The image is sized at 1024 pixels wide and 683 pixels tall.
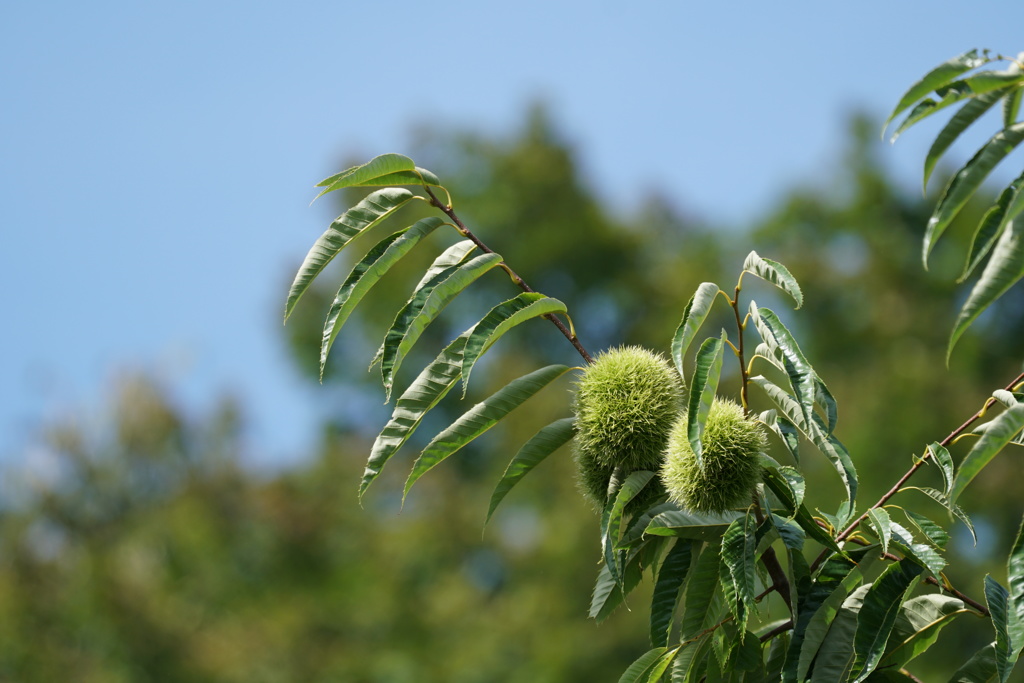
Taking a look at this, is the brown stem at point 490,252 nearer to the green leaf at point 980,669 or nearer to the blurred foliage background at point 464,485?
the green leaf at point 980,669

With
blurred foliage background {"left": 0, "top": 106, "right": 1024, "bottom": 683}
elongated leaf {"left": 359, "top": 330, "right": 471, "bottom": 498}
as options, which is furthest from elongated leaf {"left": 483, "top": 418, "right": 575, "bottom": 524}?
blurred foliage background {"left": 0, "top": 106, "right": 1024, "bottom": 683}

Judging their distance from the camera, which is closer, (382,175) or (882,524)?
(882,524)

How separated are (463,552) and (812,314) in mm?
9408

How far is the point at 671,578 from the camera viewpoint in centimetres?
206

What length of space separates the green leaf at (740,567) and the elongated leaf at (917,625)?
325mm

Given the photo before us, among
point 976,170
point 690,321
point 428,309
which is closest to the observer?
point 976,170

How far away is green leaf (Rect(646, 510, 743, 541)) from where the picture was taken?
189cm

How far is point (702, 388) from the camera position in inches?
65.6

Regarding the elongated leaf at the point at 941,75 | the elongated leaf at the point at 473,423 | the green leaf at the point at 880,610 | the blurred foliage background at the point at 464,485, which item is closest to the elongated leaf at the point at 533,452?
the elongated leaf at the point at 473,423

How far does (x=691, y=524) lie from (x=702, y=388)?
328 millimetres

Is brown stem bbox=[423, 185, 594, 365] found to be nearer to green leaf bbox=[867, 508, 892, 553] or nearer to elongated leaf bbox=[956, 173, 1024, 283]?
green leaf bbox=[867, 508, 892, 553]

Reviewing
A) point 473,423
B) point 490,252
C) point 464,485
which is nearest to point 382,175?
point 490,252

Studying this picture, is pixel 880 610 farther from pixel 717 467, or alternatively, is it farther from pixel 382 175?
pixel 382 175

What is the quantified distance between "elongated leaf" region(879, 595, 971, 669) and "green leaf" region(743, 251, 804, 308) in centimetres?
64
